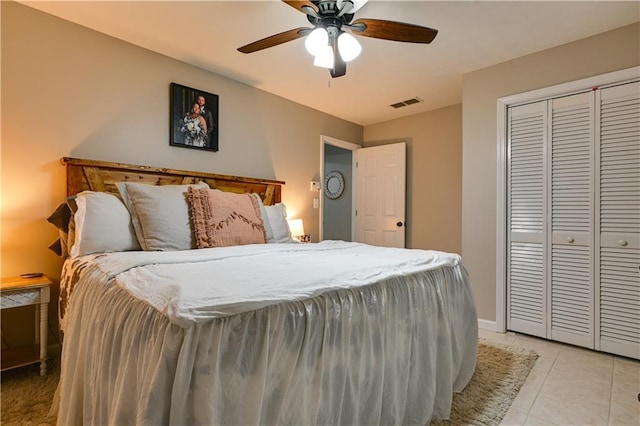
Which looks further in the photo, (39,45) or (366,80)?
(366,80)

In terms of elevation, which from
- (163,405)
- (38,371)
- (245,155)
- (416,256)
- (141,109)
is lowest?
(38,371)

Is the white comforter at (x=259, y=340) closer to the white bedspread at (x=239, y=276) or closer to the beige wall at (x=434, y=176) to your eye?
the white bedspread at (x=239, y=276)

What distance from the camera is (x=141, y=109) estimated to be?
2541 millimetres

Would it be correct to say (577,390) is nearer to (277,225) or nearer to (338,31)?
(277,225)


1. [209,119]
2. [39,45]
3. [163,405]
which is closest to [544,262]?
[163,405]

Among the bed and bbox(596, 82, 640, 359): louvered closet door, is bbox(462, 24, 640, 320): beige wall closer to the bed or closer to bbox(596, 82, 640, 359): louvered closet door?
bbox(596, 82, 640, 359): louvered closet door

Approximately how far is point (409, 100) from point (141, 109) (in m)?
2.82

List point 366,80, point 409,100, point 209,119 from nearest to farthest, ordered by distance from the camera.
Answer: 1. point 209,119
2. point 366,80
3. point 409,100

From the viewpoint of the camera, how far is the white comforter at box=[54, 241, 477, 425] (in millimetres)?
749

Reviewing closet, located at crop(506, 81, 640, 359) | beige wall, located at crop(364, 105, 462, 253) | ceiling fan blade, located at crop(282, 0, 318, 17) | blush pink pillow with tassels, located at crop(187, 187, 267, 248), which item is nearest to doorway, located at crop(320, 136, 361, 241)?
beige wall, located at crop(364, 105, 462, 253)

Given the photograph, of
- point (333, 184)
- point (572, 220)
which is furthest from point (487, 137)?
point (333, 184)

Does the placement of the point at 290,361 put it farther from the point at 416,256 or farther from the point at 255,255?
the point at 416,256

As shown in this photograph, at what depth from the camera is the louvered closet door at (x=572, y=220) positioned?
240 cm

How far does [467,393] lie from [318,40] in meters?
2.21
